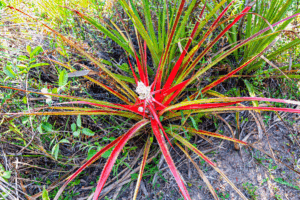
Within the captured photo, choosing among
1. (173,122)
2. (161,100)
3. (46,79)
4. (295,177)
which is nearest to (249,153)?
(295,177)

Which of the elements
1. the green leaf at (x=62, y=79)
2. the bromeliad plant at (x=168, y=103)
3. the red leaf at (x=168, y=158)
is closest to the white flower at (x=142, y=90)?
the bromeliad plant at (x=168, y=103)

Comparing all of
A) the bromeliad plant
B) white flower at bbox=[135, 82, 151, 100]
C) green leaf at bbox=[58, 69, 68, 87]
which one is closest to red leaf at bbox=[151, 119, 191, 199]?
the bromeliad plant

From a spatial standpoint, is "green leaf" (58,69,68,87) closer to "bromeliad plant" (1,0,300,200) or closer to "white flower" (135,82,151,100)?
"bromeliad plant" (1,0,300,200)

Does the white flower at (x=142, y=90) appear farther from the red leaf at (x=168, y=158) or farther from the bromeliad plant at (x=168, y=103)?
the red leaf at (x=168, y=158)

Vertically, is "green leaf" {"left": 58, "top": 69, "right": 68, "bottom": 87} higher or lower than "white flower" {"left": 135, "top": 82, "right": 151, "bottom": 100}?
higher

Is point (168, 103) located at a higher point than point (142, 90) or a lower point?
lower

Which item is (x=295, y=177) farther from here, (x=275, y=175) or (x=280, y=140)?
(x=280, y=140)

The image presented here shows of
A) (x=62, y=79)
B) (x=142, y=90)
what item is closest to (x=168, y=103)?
(x=142, y=90)

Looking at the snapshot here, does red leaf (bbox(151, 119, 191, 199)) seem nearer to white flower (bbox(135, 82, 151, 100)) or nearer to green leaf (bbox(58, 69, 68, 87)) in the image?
white flower (bbox(135, 82, 151, 100))

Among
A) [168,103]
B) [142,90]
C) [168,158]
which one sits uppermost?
[142,90]

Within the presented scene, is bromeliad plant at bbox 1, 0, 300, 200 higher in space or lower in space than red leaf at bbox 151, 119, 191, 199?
higher

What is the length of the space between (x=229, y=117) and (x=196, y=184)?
0.56 metres

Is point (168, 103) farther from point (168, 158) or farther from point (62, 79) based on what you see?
point (62, 79)

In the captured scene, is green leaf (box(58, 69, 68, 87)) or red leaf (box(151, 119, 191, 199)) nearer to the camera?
red leaf (box(151, 119, 191, 199))
